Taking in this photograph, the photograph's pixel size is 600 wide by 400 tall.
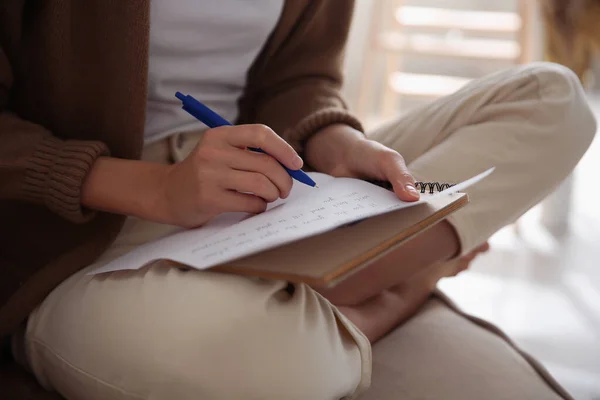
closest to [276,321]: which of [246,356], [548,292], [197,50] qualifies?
[246,356]

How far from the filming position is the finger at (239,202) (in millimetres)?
578

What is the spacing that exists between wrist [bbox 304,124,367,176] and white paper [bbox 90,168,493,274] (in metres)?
0.10

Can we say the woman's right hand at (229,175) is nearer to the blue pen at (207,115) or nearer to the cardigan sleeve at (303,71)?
the blue pen at (207,115)

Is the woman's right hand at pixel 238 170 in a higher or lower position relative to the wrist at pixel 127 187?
higher

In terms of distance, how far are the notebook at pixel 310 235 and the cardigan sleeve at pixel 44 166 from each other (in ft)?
0.30

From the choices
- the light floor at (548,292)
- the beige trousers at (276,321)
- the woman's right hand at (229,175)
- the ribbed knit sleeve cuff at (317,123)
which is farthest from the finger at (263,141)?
the light floor at (548,292)

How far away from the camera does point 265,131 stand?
566 mm

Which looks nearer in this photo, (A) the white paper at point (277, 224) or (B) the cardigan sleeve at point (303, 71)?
(A) the white paper at point (277, 224)

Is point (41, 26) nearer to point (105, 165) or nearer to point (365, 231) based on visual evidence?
point (105, 165)

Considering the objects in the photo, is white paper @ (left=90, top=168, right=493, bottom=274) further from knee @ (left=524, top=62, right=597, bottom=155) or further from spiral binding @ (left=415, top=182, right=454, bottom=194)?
knee @ (left=524, top=62, right=597, bottom=155)

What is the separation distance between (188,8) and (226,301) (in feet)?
1.24

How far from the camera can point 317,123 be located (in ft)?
2.66

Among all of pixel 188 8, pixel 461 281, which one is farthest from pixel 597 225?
pixel 188 8

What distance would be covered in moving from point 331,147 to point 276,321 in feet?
0.95
